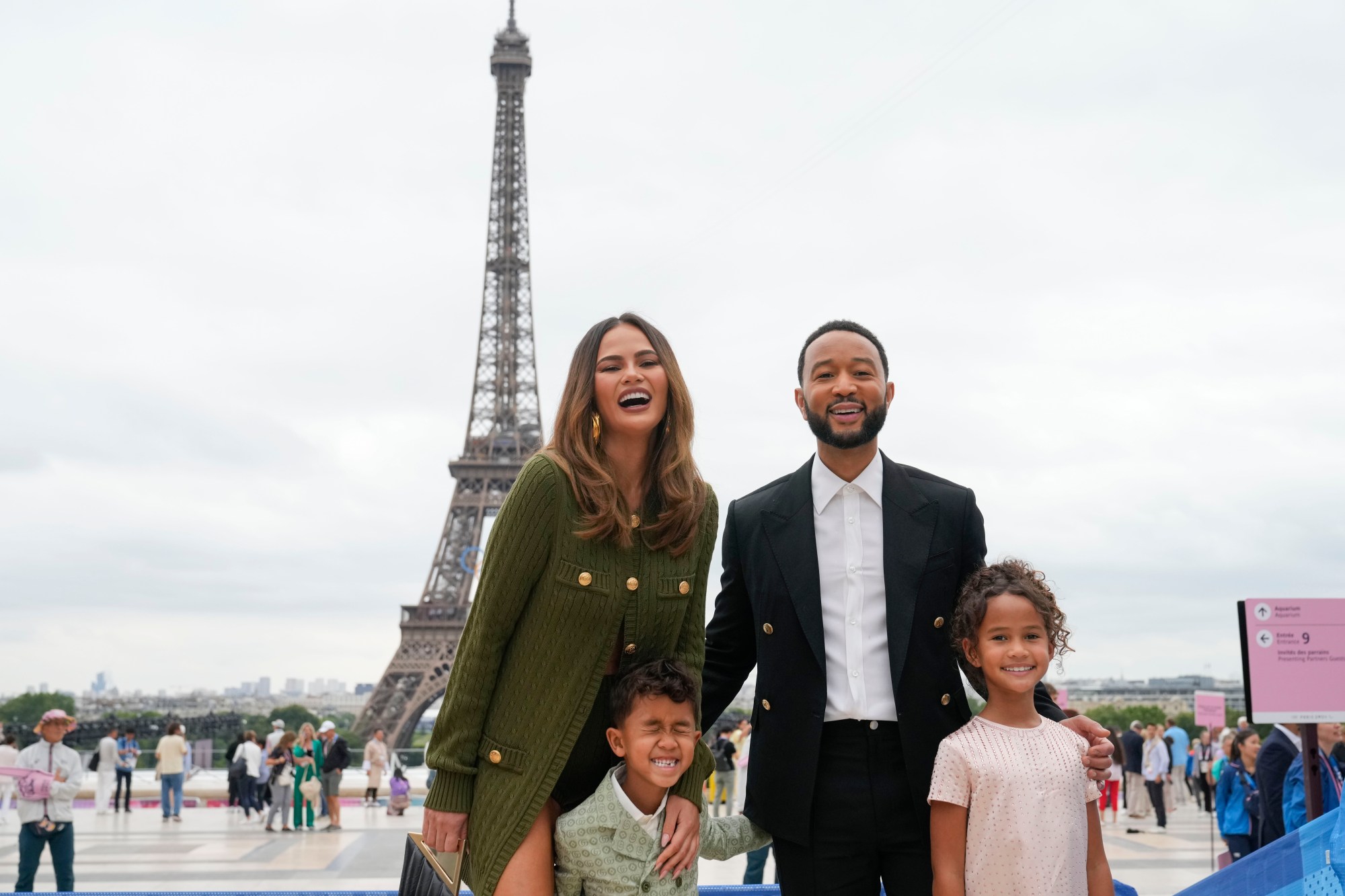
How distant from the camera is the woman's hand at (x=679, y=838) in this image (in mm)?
2488

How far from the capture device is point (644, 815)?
2498 mm

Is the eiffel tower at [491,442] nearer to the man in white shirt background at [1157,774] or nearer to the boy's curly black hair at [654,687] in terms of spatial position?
the man in white shirt background at [1157,774]

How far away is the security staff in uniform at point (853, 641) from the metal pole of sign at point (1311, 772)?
7.74 feet

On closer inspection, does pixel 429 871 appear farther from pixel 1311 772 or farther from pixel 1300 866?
pixel 1311 772

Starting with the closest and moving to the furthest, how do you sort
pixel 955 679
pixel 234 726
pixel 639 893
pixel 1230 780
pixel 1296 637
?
pixel 639 893 → pixel 955 679 → pixel 1296 637 → pixel 1230 780 → pixel 234 726

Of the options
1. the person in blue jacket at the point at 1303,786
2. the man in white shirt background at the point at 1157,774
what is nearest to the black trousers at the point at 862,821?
the person in blue jacket at the point at 1303,786

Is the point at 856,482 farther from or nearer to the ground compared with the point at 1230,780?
farther from the ground

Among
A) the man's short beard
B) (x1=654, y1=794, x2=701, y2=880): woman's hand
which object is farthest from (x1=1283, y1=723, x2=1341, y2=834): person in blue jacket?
(x1=654, y1=794, x2=701, y2=880): woman's hand

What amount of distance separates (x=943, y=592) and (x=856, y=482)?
0.33 meters

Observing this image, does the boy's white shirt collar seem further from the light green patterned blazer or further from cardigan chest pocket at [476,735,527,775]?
cardigan chest pocket at [476,735,527,775]

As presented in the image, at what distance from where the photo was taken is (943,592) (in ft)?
8.93

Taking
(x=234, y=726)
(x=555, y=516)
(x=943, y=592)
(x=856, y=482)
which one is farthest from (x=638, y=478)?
(x=234, y=726)

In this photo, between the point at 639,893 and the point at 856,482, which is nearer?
the point at 639,893

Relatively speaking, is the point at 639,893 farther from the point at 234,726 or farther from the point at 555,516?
the point at 234,726
